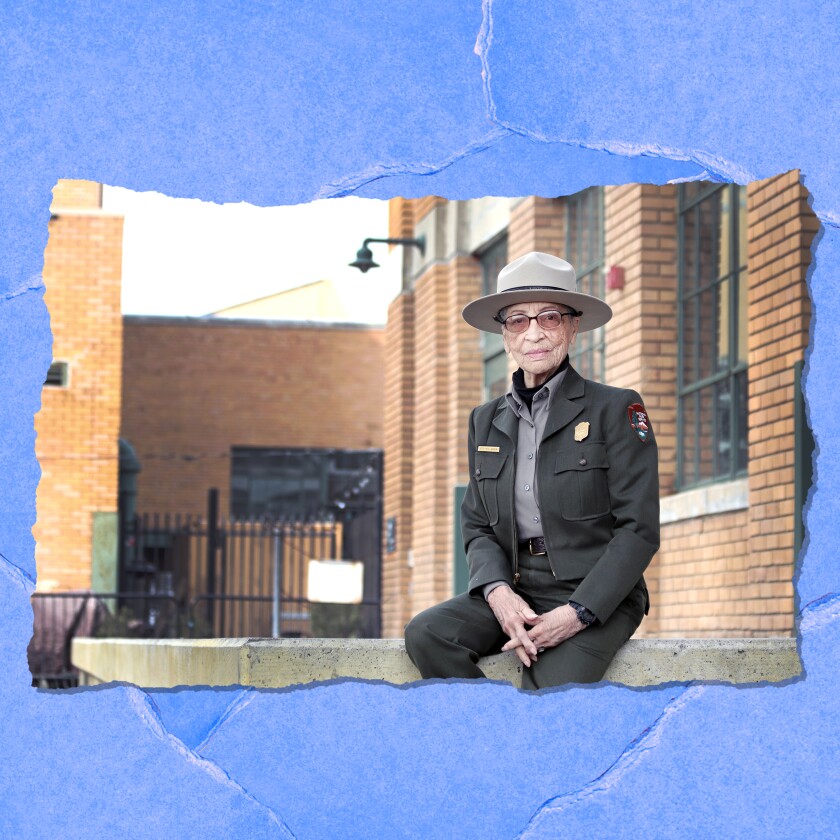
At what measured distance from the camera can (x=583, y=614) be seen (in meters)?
3.84

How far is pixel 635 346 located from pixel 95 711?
6880 millimetres

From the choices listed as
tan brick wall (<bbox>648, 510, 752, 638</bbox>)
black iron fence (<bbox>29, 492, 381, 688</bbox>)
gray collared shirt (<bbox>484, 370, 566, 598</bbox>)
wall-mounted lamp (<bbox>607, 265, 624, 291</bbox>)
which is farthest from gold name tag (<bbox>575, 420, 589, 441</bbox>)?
black iron fence (<bbox>29, 492, 381, 688</bbox>)

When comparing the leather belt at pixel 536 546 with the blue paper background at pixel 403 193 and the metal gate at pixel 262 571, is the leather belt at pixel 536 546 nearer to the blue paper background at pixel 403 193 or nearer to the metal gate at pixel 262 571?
the blue paper background at pixel 403 193

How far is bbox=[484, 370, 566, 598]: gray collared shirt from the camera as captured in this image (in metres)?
4.08

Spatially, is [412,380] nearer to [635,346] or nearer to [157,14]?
[635,346]

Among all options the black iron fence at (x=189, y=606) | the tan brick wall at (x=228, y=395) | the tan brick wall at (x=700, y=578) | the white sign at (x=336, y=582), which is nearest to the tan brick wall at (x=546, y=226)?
the tan brick wall at (x=700, y=578)

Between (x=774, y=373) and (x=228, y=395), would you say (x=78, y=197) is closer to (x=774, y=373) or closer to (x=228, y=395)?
(x=228, y=395)

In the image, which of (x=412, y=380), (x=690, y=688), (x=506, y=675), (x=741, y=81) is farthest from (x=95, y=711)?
(x=412, y=380)

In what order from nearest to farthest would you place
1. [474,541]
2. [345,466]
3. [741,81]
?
[741,81]
[474,541]
[345,466]

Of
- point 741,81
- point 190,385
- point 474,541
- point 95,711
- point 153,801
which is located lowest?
point 153,801

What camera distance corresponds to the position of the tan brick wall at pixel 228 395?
1122 inches

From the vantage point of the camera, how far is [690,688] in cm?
366

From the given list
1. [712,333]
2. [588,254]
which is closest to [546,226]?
[588,254]

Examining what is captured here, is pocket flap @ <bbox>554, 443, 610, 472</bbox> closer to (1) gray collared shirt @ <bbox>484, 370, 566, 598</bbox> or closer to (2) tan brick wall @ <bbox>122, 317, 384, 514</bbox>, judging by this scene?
(1) gray collared shirt @ <bbox>484, 370, 566, 598</bbox>
